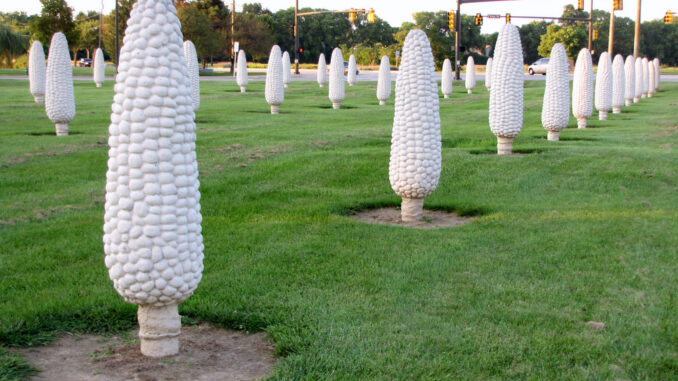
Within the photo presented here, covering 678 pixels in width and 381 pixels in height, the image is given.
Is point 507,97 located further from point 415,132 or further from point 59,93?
point 59,93

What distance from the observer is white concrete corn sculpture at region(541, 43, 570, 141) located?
49.9 ft

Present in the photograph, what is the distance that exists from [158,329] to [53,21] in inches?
1905

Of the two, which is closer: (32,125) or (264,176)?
(264,176)

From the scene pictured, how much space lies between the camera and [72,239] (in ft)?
24.8

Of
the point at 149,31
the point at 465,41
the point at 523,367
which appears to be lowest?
the point at 523,367

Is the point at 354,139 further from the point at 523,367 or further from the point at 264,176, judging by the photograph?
the point at 523,367

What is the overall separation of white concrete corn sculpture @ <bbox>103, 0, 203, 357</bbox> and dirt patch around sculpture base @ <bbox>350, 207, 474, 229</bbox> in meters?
4.47

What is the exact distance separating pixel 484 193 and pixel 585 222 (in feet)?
7.21

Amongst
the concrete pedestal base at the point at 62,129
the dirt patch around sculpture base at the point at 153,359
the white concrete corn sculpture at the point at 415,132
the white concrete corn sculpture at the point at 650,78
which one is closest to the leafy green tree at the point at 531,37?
the white concrete corn sculpture at the point at 650,78

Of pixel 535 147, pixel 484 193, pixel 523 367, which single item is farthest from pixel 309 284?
pixel 535 147

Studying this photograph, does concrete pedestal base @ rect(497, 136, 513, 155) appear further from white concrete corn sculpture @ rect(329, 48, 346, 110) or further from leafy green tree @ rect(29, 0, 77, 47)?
leafy green tree @ rect(29, 0, 77, 47)

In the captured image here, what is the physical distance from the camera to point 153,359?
15.3ft

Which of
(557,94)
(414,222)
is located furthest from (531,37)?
(414,222)

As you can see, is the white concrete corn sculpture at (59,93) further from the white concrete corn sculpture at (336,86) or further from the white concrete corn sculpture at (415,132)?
the white concrete corn sculpture at (336,86)
